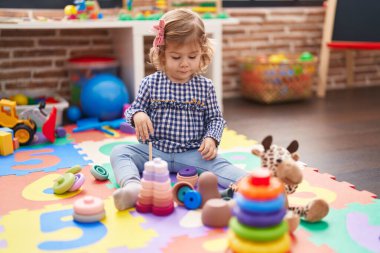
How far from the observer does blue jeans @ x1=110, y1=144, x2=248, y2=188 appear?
1380mm

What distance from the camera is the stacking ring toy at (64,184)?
4.46 ft

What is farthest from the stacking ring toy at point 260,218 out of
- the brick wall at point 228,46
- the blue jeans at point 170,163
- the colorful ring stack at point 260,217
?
the brick wall at point 228,46

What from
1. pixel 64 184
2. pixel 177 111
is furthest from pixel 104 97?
pixel 64 184

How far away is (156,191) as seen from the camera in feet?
3.95

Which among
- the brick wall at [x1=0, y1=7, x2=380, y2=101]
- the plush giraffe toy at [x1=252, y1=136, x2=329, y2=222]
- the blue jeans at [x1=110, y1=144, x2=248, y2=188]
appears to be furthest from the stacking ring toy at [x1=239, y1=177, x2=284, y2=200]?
the brick wall at [x1=0, y1=7, x2=380, y2=101]

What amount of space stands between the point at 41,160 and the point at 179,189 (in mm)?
673

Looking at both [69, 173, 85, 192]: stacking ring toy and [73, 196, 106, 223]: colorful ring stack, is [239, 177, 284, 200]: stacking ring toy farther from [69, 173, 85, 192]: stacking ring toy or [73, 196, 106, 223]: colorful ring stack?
[69, 173, 85, 192]: stacking ring toy

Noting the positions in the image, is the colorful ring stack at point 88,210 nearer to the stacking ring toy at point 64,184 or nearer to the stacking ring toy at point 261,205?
the stacking ring toy at point 64,184

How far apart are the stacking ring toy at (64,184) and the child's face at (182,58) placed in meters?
0.45

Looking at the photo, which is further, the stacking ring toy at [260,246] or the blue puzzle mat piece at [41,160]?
the blue puzzle mat piece at [41,160]

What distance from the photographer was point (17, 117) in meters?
2.01

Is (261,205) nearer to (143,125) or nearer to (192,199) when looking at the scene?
(192,199)

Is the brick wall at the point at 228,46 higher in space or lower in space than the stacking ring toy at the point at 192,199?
higher

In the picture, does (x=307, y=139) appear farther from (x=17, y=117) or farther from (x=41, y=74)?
(x=41, y=74)
